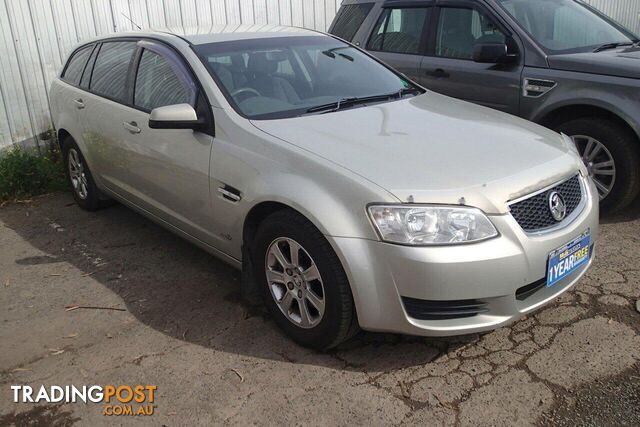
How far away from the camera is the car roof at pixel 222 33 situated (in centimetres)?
400

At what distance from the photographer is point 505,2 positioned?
519 cm

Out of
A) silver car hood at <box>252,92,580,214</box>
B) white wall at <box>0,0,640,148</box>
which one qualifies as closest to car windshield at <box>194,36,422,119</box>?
silver car hood at <box>252,92,580,214</box>

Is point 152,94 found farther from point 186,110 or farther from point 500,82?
point 500,82

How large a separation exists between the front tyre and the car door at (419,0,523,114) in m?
2.83

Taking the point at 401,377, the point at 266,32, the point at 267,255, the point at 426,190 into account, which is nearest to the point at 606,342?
the point at 401,377

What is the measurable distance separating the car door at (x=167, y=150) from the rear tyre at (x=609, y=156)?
293cm

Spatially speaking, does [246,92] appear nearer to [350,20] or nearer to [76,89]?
[76,89]

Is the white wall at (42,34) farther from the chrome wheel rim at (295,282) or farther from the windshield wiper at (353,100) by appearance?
the chrome wheel rim at (295,282)

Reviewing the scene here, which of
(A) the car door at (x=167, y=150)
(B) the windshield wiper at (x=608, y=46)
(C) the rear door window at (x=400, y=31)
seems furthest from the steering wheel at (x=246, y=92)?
(B) the windshield wiper at (x=608, y=46)

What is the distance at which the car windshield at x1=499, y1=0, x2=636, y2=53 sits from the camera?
500 cm

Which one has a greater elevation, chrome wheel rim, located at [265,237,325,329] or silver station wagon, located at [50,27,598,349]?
silver station wagon, located at [50,27,598,349]

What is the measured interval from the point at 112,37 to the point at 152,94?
1.12 metres

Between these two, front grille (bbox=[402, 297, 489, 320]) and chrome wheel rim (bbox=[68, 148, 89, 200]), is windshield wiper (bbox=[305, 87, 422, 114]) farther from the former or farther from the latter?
chrome wheel rim (bbox=[68, 148, 89, 200])

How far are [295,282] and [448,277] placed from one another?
2.70 ft
